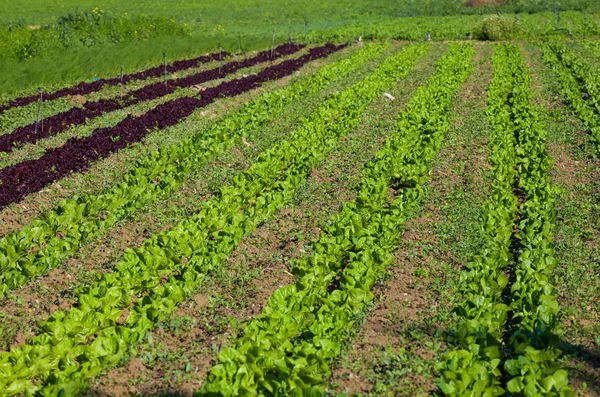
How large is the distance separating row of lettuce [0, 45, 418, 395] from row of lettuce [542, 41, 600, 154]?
5.23 metres

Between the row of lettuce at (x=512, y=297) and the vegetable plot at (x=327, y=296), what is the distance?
1.06 m

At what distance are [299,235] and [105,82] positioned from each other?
1336 cm

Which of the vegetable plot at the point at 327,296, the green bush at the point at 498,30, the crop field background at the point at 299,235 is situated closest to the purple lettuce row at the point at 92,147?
the crop field background at the point at 299,235

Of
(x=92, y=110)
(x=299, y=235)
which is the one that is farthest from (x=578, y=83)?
(x=299, y=235)

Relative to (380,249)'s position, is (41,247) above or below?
below

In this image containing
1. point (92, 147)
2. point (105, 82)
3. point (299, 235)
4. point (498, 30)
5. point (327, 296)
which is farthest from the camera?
point (498, 30)

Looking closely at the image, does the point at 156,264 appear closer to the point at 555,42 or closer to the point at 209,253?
the point at 209,253

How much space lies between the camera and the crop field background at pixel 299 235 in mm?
6125

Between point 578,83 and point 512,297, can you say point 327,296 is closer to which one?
point 512,297

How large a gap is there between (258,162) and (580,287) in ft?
20.2

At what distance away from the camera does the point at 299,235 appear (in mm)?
9172

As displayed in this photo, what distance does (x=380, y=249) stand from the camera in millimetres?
8078

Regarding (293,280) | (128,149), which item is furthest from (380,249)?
Answer: (128,149)

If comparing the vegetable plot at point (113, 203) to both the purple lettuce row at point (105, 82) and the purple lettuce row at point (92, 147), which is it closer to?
the purple lettuce row at point (92, 147)
